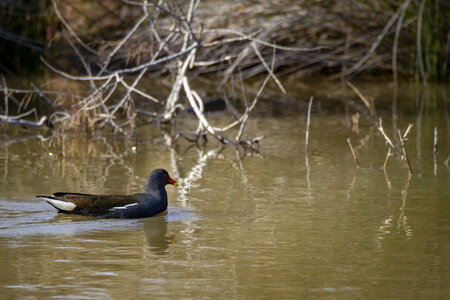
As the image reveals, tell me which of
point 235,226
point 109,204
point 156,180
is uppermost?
point 156,180

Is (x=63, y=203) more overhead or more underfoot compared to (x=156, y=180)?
more underfoot

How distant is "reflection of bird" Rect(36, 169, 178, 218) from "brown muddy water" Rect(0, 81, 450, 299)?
90 millimetres

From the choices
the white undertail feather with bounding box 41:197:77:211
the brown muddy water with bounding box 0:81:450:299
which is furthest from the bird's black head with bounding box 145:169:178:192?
the white undertail feather with bounding box 41:197:77:211

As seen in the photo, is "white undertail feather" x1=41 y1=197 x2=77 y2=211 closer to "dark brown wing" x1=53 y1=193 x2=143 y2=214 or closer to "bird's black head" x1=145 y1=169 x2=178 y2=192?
"dark brown wing" x1=53 y1=193 x2=143 y2=214

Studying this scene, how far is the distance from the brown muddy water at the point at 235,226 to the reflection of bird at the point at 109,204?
9cm

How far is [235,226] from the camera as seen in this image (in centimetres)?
681

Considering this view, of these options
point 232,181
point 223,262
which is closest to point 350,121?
point 232,181

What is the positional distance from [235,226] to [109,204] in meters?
1.05

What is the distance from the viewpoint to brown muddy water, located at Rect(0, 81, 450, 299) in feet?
17.4

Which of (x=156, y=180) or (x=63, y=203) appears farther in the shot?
(x=156, y=180)

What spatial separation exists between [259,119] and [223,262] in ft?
24.7

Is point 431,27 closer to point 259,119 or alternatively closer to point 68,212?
point 259,119

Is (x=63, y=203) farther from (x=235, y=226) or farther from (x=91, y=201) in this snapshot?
(x=235, y=226)

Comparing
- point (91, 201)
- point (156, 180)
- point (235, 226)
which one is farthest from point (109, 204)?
point (235, 226)
